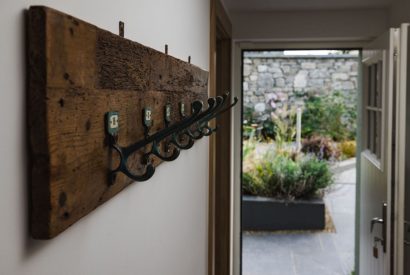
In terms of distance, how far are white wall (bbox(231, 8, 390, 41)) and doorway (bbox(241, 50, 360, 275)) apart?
33 centimetres

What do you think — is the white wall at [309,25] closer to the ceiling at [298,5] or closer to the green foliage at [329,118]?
the ceiling at [298,5]

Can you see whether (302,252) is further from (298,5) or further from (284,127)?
(298,5)

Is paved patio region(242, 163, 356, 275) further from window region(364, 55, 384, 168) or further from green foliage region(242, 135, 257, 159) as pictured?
window region(364, 55, 384, 168)

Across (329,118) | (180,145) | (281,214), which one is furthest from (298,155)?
(180,145)

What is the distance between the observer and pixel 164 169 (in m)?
1.27

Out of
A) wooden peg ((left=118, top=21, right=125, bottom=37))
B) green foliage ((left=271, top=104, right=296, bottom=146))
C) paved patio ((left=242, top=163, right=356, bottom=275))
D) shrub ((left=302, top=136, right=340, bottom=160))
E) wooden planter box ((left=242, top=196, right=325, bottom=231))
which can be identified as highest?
wooden peg ((left=118, top=21, right=125, bottom=37))

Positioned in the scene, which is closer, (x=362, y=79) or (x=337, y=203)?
(x=362, y=79)

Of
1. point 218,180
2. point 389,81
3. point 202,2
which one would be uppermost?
point 202,2

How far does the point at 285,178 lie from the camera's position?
232 inches

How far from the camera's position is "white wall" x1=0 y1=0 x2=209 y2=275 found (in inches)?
20.9

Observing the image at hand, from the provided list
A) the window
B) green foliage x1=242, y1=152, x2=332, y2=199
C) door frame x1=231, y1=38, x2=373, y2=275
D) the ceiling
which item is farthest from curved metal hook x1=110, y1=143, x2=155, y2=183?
green foliage x1=242, y1=152, x2=332, y2=199

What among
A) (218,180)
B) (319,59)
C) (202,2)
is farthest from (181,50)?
(319,59)

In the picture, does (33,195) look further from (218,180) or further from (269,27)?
(269,27)

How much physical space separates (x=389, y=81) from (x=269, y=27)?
4.30ft
